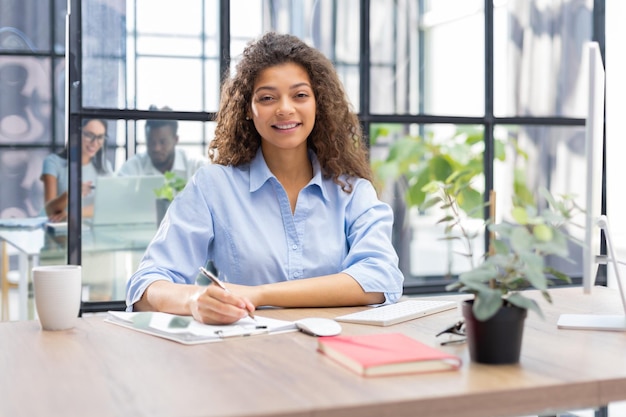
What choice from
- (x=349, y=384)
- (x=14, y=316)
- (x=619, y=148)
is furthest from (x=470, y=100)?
(x=349, y=384)

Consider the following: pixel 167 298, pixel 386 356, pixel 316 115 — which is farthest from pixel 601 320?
pixel 316 115

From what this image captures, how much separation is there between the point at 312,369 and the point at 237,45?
2162mm

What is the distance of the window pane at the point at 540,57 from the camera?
143 inches

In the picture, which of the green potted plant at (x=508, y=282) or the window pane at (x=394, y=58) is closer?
the green potted plant at (x=508, y=282)

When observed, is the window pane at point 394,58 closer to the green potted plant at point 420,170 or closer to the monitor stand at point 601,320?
the green potted plant at point 420,170

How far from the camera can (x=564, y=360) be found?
1.33 metres

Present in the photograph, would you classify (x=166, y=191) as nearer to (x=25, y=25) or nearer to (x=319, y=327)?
(x=25, y=25)

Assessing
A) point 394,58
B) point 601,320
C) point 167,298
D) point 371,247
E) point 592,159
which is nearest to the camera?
point 592,159

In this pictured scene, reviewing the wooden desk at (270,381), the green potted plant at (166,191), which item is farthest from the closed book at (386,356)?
the green potted plant at (166,191)

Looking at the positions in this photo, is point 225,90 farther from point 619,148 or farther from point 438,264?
point 619,148

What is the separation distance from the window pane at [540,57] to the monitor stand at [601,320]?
2.03 meters

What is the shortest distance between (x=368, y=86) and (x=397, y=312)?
5.86ft

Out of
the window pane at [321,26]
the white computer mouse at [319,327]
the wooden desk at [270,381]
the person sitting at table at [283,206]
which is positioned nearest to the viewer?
the wooden desk at [270,381]

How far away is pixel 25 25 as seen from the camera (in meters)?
2.94
